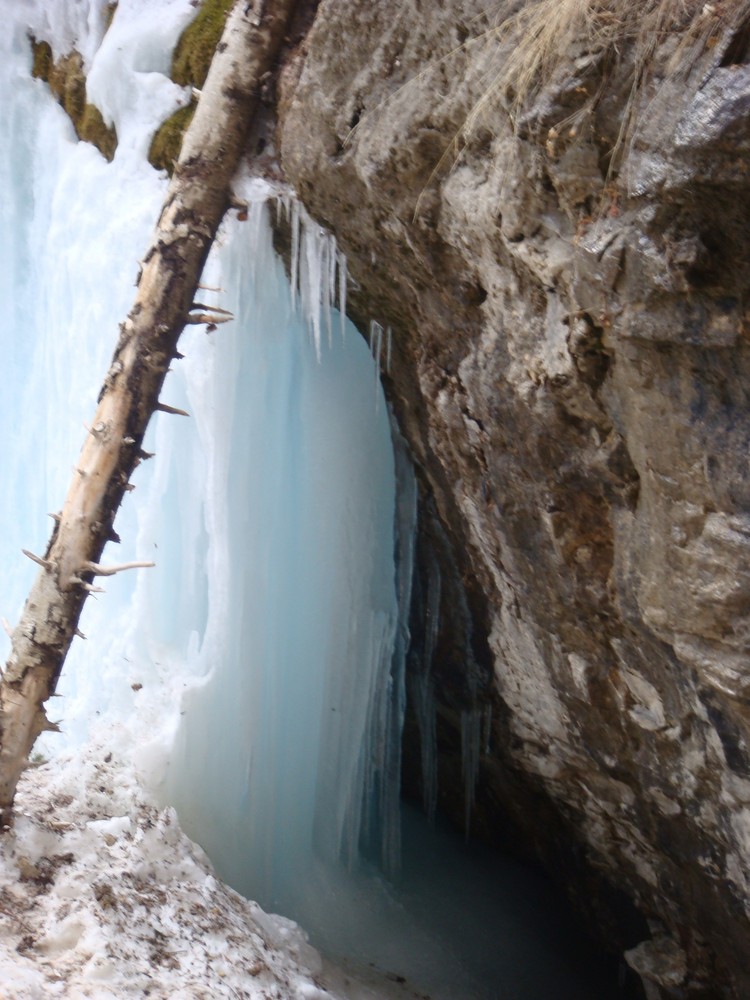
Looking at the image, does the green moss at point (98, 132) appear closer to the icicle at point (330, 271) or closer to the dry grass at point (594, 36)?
the icicle at point (330, 271)

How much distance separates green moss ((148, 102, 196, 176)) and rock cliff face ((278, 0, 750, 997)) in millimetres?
790

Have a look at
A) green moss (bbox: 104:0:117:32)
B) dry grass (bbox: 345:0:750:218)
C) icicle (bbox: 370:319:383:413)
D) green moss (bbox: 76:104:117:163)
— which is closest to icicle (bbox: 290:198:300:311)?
icicle (bbox: 370:319:383:413)

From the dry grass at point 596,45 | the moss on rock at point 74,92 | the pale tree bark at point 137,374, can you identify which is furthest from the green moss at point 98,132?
the dry grass at point 596,45

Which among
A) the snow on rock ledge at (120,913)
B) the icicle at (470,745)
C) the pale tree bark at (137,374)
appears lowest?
the snow on rock ledge at (120,913)

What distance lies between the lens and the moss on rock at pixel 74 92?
4332 millimetres

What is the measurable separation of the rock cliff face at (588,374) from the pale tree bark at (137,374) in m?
0.24

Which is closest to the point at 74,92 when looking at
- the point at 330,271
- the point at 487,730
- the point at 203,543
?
the point at 330,271

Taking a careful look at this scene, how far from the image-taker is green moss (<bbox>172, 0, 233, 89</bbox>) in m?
3.88

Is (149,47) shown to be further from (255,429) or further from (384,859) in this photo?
(384,859)

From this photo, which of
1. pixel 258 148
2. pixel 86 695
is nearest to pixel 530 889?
pixel 86 695

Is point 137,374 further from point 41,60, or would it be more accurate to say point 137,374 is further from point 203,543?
point 41,60

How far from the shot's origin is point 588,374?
2.61 metres

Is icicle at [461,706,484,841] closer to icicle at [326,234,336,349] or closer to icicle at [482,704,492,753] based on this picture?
icicle at [482,704,492,753]

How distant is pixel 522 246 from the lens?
2586 millimetres
